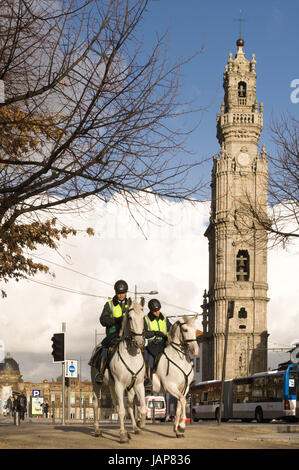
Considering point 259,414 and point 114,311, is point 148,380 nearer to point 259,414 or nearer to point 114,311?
point 114,311

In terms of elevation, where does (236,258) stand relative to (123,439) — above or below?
above

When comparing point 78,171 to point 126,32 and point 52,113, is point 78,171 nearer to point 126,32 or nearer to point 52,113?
point 52,113

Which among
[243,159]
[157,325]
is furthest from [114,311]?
[243,159]

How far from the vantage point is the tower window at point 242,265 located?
86.2 m

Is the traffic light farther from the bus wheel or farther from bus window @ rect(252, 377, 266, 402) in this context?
the bus wheel

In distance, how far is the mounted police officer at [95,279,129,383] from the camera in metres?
14.5

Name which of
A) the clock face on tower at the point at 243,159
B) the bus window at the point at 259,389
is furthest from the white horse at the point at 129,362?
the clock face on tower at the point at 243,159

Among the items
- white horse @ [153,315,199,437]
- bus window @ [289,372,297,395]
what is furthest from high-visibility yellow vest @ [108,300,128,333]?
bus window @ [289,372,297,395]

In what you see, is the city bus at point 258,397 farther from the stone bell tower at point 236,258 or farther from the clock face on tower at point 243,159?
the clock face on tower at point 243,159

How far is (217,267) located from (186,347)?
7136 centimetres

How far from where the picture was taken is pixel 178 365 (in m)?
14.9

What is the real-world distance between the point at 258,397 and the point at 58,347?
22339mm

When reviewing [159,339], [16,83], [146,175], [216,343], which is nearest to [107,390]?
[159,339]
